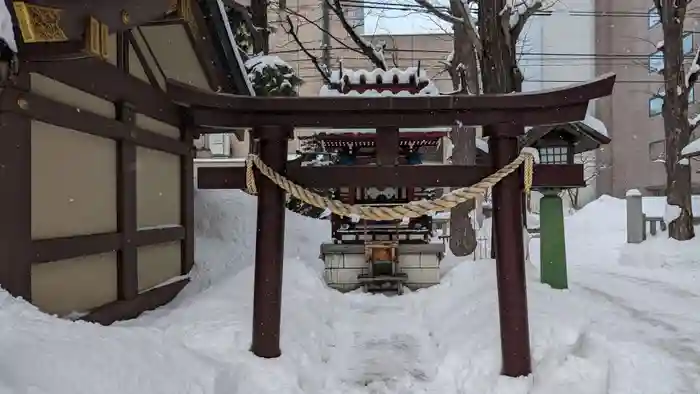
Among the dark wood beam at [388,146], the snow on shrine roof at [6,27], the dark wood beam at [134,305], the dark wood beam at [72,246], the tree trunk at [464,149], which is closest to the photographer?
the snow on shrine roof at [6,27]

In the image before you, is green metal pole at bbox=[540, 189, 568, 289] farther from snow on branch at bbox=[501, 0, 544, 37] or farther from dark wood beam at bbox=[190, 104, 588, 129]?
snow on branch at bbox=[501, 0, 544, 37]

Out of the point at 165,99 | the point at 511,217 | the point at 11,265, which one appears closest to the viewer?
the point at 11,265

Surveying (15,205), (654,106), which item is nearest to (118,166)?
(15,205)

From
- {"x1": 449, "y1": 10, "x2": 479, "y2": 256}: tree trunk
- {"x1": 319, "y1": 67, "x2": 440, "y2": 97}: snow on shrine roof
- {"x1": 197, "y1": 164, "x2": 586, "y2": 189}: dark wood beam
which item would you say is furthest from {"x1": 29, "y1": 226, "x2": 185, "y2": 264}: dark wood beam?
{"x1": 449, "y1": 10, "x2": 479, "y2": 256}: tree trunk

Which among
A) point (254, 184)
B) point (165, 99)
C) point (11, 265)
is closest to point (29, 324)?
point (11, 265)

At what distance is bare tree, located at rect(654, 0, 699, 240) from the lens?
15422 mm

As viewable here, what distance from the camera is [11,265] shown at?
469 cm

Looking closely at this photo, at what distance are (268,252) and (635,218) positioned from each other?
48.7 ft

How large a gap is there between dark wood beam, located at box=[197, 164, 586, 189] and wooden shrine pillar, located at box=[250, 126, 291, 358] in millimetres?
205

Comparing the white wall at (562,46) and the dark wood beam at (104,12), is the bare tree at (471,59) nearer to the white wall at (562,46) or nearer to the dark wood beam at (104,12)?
the dark wood beam at (104,12)

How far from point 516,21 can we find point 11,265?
10.2m

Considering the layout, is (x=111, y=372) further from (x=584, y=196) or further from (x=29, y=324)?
(x=584, y=196)

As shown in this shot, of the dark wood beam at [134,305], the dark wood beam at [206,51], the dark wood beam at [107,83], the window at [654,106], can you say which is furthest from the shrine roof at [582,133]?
the window at [654,106]

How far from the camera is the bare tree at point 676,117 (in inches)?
607
